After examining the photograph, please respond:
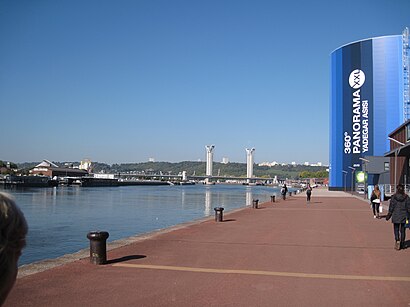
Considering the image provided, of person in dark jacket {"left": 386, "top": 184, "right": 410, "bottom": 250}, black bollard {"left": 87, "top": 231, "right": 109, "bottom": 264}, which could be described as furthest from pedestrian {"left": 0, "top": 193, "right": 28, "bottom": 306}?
person in dark jacket {"left": 386, "top": 184, "right": 410, "bottom": 250}

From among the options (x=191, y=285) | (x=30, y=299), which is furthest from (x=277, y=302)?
(x=30, y=299)

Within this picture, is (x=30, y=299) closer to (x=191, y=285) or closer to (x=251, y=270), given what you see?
(x=191, y=285)

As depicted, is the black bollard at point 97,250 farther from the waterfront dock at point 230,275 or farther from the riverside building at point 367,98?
the riverside building at point 367,98

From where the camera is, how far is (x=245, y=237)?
1335cm

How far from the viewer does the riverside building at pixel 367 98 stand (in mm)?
75250

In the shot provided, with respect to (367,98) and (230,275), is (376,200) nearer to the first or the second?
(230,275)

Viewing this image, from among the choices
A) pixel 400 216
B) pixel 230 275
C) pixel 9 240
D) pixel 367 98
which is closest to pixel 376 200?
pixel 400 216

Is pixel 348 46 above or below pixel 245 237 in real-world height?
above

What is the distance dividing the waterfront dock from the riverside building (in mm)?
66007

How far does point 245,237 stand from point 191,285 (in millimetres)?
6483

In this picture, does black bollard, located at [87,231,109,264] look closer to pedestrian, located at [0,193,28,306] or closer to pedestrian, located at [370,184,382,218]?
pedestrian, located at [0,193,28,306]

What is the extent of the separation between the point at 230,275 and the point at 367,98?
75.6 metres

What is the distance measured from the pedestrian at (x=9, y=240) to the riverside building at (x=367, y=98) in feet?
248

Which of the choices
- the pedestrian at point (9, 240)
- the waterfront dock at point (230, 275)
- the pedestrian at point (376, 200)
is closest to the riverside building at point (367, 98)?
the pedestrian at point (376, 200)
